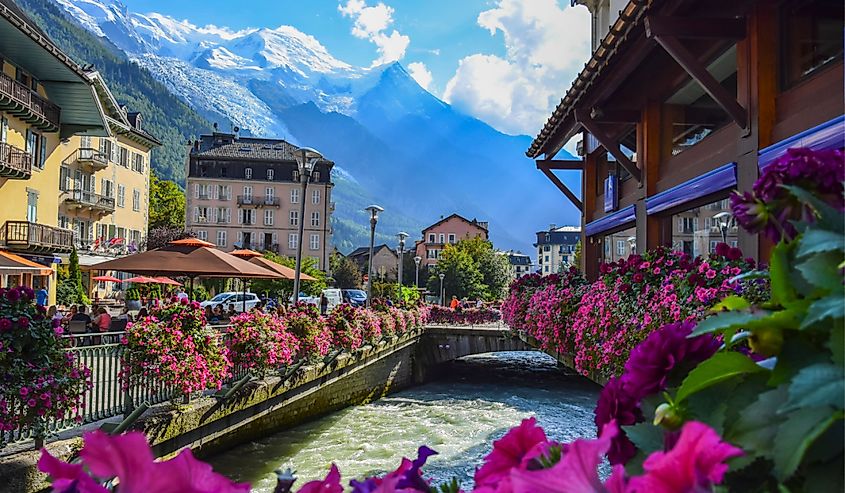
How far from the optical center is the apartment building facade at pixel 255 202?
7944cm

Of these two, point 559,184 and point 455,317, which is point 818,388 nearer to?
point 559,184

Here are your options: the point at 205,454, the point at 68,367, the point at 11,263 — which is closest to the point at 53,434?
the point at 68,367

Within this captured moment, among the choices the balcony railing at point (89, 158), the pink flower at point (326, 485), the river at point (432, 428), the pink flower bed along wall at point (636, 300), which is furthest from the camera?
the balcony railing at point (89, 158)

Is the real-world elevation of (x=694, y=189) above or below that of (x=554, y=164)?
below

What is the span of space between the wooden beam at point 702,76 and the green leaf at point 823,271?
23.6 ft

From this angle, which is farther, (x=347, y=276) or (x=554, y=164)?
(x=347, y=276)

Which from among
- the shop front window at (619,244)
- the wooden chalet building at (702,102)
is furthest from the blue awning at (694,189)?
the shop front window at (619,244)

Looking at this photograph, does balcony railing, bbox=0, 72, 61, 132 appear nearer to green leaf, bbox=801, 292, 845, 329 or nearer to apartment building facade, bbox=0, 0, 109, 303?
apartment building facade, bbox=0, 0, 109, 303

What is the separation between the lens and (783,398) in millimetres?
939

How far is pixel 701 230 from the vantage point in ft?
39.7

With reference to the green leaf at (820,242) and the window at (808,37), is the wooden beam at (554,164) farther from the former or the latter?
the green leaf at (820,242)

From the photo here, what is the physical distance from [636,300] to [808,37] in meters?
3.57

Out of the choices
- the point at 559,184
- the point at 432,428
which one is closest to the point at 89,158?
the point at 432,428

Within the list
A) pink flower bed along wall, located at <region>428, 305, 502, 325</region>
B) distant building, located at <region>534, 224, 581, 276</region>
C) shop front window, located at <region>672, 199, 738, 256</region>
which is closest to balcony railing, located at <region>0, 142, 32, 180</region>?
pink flower bed along wall, located at <region>428, 305, 502, 325</region>
